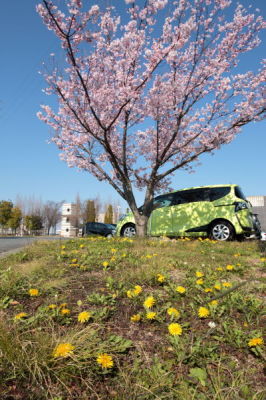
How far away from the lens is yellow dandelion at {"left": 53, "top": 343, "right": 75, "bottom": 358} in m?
1.56

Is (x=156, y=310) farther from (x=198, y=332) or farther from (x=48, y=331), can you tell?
(x=48, y=331)

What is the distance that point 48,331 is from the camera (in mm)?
1923

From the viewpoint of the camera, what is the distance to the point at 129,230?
35.5 ft

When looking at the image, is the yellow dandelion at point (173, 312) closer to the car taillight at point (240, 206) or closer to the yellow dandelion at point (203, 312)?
the yellow dandelion at point (203, 312)

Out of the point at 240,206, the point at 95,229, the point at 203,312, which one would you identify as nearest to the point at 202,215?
the point at 240,206

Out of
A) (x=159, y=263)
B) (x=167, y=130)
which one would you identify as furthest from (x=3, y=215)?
(x=159, y=263)

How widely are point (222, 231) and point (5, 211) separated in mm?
42306

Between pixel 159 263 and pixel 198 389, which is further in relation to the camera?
pixel 159 263

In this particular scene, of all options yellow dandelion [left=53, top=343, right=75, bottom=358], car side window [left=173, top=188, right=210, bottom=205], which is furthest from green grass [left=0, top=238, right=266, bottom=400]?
car side window [left=173, top=188, right=210, bottom=205]

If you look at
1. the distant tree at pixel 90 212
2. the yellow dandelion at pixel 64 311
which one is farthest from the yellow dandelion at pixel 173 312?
the distant tree at pixel 90 212

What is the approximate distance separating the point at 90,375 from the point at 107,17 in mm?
8963

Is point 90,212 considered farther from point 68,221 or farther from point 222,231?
point 222,231

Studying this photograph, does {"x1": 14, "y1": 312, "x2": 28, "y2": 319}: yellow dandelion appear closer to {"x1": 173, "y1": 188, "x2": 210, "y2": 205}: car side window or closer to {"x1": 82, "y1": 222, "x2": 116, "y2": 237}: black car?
{"x1": 173, "y1": 188, "x2": 210, "y2": 205}: car side window

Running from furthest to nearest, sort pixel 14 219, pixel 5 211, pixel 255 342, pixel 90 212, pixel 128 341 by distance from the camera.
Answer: pixel 90 212 → pixel 14 219 → pixel 5 211 → pixel 128 341 → pixel 255 342
